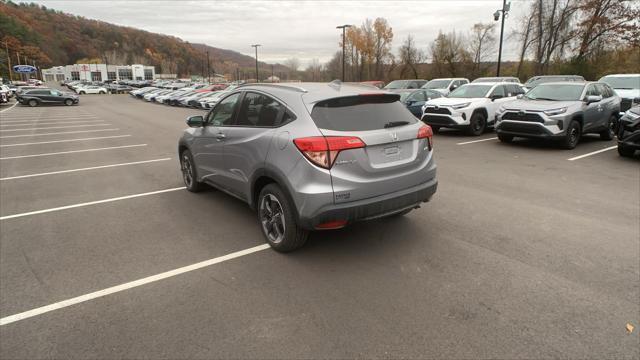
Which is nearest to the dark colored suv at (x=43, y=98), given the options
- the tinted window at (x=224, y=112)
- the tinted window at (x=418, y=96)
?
the tinted window at (x=418, y=96)

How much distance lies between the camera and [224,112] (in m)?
5.16

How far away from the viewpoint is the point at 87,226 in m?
4.96

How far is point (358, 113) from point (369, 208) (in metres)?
→ 0.95

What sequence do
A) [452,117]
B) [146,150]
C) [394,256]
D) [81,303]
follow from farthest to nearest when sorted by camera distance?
[452,117] < [146,150] < [394,256] < [81,303]

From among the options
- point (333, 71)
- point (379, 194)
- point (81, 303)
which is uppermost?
point (333, 71)

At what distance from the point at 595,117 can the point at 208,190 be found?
10.5 meters

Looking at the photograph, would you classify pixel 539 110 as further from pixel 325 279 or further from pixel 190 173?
pixel 325 279

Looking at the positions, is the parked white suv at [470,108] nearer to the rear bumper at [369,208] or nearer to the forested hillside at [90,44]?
the rear bumper at [369,208]

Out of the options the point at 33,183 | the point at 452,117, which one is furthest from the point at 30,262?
the point at 452,117

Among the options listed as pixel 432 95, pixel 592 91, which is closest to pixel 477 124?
pixel 592 91

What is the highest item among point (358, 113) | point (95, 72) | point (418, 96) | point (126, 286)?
point (95, 72)

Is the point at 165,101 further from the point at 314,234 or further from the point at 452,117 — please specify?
the point at 314,234

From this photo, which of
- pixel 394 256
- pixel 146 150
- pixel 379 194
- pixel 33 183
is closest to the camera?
pixel 379 194

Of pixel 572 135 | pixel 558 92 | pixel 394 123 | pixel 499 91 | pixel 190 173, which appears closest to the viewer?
pixel 394 123
